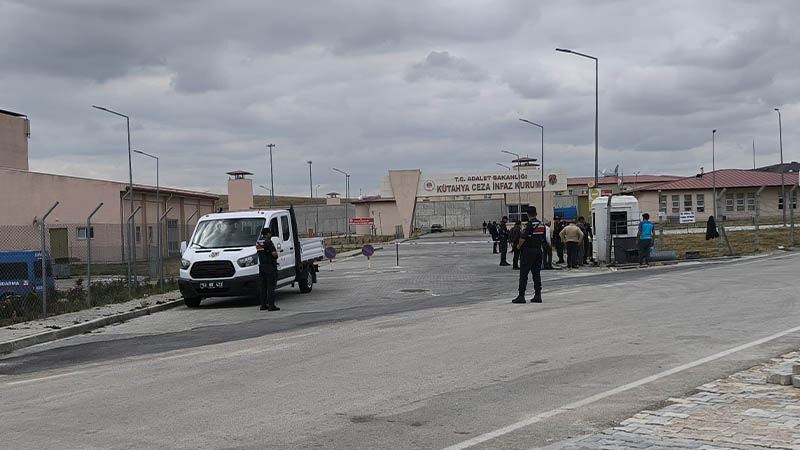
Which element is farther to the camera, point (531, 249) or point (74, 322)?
point (531, 249)

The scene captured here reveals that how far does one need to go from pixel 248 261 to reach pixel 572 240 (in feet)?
40.7

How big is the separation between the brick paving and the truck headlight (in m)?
12.6

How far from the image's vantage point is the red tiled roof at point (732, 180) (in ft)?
249

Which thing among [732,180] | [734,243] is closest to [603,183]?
[732,180]

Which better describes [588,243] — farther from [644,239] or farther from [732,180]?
[732,180]

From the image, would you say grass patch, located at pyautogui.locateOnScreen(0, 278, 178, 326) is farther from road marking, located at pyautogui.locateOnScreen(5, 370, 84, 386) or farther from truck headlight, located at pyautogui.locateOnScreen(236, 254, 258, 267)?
road marking, located at pyautogui.locateOnScreen(5, 370, 84, 386)

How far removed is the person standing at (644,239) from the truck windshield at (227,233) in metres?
13.8

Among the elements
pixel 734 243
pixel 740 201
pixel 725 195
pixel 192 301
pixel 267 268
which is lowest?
pixel 192 301

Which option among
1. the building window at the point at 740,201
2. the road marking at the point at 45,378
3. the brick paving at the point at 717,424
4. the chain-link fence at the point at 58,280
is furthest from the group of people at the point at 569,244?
the building window at the point at 740,201

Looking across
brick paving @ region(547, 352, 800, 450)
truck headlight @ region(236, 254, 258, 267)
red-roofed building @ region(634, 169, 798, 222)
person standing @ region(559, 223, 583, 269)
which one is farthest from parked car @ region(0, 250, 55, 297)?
red-roofed building @ region(634, 169, 798, 222)

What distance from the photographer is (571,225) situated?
88.0 feet

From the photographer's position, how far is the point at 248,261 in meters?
18.5

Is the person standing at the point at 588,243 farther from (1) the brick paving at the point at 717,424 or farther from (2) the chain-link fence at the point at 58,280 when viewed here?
(1) the brick paving at the point at 717,424

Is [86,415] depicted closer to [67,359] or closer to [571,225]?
[67,359]
